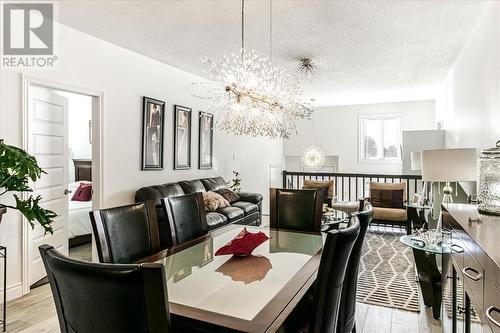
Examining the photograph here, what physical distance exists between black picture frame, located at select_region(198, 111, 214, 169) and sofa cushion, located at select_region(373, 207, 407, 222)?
3081mm

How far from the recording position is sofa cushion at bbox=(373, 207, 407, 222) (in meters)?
5.37

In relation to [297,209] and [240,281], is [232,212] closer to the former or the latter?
[297,209]

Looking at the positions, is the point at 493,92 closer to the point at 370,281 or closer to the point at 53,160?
the point at 370,281

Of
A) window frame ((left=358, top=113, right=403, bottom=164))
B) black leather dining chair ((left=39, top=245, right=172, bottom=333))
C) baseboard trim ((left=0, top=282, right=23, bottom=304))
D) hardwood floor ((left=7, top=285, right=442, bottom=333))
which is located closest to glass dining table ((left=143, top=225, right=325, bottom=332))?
black leather dining chair ((left=39, top=245, right=172, bottom=333))

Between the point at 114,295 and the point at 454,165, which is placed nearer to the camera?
the point at 114,295

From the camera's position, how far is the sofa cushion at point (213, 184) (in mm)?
5201

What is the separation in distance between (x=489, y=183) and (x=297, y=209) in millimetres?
1492

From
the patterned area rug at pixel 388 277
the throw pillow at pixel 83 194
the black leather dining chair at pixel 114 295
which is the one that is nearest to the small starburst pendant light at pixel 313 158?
the patterned area rug at pixel 388 277

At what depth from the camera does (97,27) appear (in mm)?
3365

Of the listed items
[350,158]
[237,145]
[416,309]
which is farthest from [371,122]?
[416,309]

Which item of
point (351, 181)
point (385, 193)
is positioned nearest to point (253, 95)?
point (385, 193)

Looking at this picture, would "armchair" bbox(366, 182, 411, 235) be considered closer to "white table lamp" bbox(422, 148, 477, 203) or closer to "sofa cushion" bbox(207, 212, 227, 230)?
"sofa cushion" bbox(207, 212, 227, 230)

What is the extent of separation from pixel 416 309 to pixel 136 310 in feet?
9.11

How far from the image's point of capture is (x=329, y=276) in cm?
132
